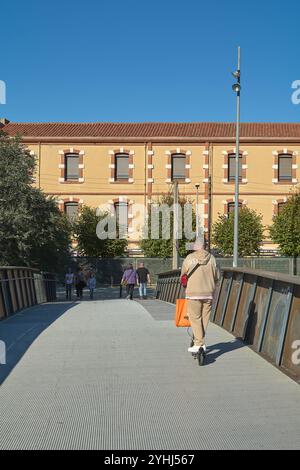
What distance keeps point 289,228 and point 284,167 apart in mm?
7378

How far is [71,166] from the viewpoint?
1973 inches

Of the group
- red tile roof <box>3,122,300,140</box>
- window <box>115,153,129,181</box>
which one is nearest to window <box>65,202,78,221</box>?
window <box>115,153,129,181</box>

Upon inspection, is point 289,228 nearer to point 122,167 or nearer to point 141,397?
point 122,167

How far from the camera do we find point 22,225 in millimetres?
27094

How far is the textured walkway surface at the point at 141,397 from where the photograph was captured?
4.89 meters

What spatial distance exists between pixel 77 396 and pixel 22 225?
848 inches

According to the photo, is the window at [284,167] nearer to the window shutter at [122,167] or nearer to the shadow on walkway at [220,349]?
the window shutter at [122,167]

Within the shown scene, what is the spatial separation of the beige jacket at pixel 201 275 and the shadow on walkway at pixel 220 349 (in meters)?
0.92

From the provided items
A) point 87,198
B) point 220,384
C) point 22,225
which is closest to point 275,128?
point 87,198

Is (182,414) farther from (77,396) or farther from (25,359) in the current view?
(25,359)

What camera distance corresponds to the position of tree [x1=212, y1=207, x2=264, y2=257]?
46625 mm

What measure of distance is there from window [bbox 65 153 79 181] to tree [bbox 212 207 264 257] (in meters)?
12.3

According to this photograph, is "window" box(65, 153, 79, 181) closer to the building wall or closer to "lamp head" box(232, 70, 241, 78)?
the building wall

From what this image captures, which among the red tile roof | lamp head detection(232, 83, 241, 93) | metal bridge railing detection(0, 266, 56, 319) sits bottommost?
metal bridge railing detection(0, 266, 56, 319)
